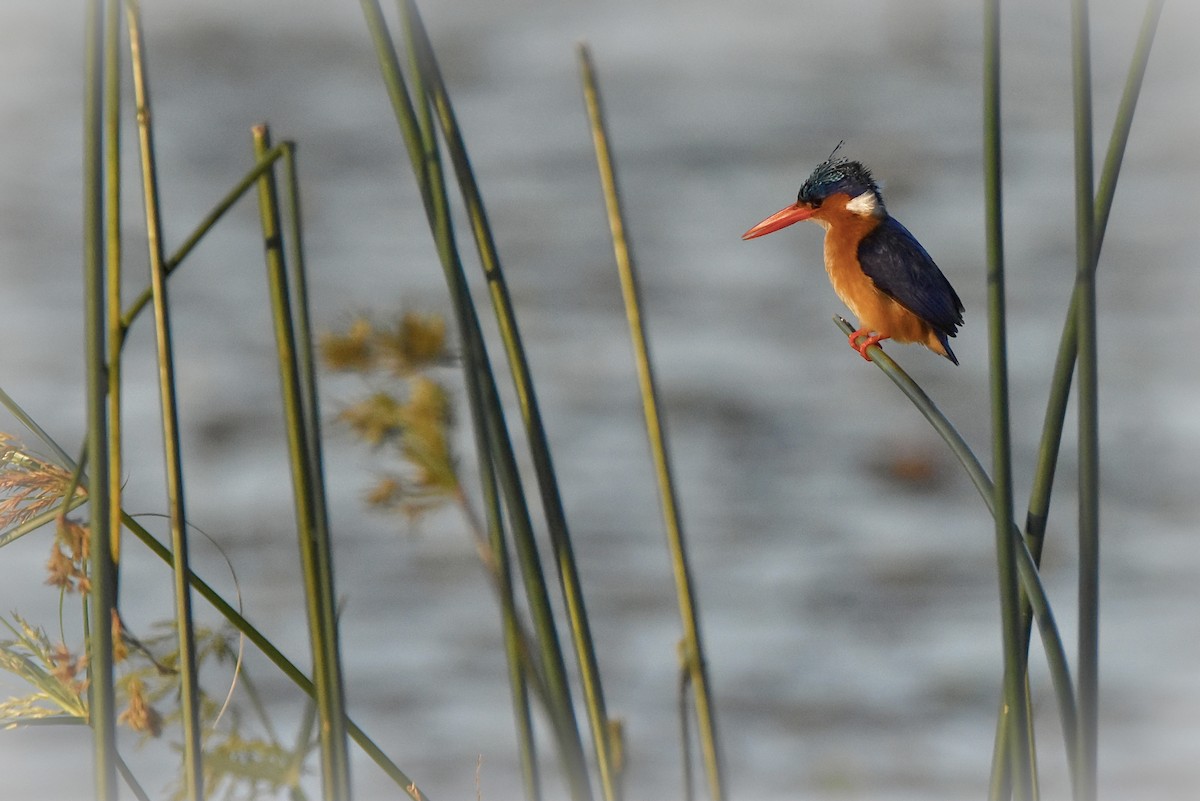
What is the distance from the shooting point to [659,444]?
54 cm

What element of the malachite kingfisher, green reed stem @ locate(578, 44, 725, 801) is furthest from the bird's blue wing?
green reed stem @ locate(578, 44, 725, 801)

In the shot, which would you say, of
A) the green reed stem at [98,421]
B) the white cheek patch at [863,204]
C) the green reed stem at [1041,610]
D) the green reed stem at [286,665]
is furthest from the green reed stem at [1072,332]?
the white cheek patch at [863,204]

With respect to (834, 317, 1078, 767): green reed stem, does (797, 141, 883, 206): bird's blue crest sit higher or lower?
higher

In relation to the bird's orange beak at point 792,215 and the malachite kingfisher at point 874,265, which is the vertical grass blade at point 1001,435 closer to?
the malachite kingfisher at point 874,265

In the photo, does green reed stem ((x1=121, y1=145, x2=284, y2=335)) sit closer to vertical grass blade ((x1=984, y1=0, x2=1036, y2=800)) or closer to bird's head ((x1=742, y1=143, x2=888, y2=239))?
vertical grass blade ((x1=984, y1=0, x2=1036, y2=800))

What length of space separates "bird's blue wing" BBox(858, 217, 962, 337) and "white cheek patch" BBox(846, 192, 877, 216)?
21 millimetres

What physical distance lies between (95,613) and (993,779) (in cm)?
45

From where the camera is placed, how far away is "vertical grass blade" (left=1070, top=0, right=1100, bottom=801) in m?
0.53

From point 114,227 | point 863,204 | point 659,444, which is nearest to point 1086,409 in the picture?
point 659,444

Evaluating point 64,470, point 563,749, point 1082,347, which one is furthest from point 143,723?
point 1082,347

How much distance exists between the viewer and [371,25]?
0.55 meters

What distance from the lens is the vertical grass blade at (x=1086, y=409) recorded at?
0.53 m

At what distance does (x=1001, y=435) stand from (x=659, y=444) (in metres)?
0.15

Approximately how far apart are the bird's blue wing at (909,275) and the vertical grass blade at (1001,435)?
0.58 meters
